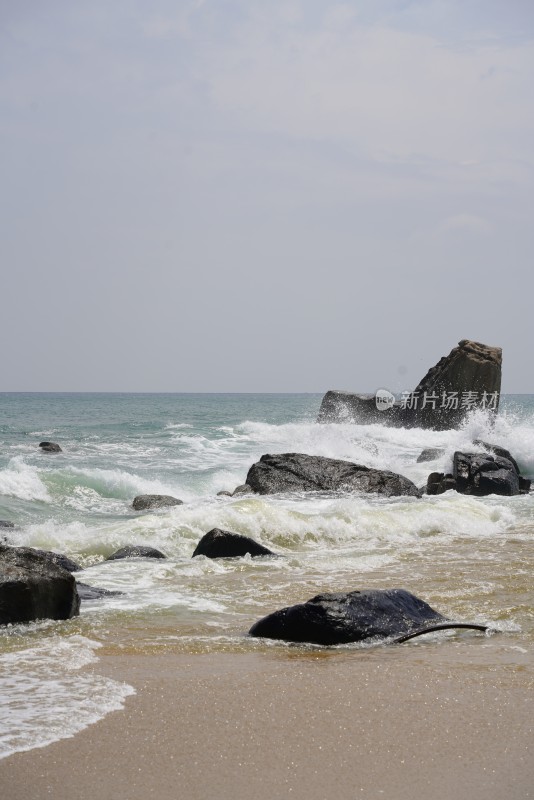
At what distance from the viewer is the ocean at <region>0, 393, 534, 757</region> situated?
4.51 m

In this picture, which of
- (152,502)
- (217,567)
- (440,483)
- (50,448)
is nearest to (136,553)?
(217,567)

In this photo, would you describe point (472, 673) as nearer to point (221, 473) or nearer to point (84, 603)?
point (84, 603)

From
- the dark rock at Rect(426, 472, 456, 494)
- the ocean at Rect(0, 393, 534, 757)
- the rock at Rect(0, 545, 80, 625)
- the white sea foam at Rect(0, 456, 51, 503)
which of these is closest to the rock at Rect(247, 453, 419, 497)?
the ocean at Rect(0, 393, 534, 757)

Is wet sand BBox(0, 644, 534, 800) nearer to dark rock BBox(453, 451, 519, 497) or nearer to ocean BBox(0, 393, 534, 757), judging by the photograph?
ocean BBox(0, 393, 534, 757)

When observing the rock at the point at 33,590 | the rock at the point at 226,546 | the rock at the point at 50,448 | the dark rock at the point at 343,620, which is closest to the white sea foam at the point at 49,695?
the rock at the point at 33,590

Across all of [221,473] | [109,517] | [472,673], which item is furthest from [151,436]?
[472,673]

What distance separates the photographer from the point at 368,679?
13.8 ft

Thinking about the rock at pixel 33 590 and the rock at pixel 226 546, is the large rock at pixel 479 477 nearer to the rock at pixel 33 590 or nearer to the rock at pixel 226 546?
the rock at pixel 226 546

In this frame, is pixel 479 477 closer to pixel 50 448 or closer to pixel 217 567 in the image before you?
pixel 217 567

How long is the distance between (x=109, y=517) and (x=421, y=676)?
35.2 feet

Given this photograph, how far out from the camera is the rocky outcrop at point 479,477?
17500 mm

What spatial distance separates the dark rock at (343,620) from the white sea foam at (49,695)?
1.23 metres

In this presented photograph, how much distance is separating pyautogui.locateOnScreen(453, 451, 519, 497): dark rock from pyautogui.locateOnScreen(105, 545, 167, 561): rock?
9.80m

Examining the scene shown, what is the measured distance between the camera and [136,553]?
30.5 ft
